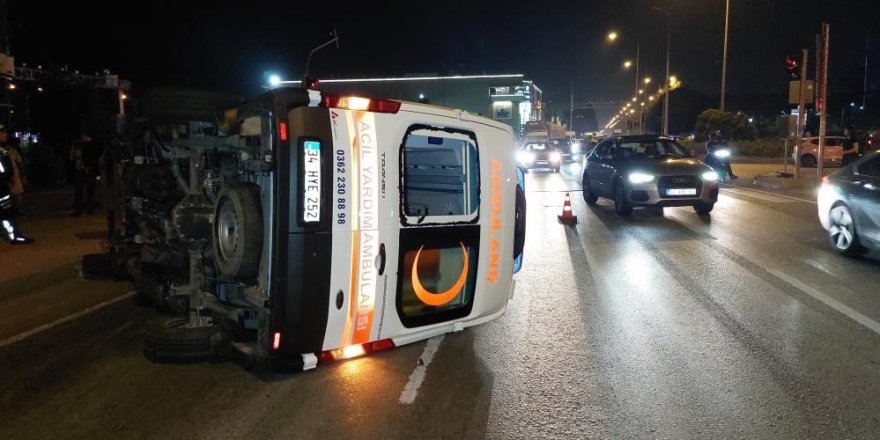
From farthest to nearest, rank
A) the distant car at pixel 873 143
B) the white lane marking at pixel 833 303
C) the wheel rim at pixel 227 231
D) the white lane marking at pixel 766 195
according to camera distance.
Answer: the distant car at pixel 873 143
the white lane marking at pixel 766 195
the white lane marking at pixel 833 303
the wheel rim at pixel 227 231

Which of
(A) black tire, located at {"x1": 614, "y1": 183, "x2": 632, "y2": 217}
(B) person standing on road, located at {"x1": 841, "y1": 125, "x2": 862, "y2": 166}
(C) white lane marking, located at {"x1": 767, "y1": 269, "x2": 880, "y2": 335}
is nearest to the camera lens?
(C) white lane marking, located at {"x1": 767, "y1": 269, "x2": 880, "y2": 335}

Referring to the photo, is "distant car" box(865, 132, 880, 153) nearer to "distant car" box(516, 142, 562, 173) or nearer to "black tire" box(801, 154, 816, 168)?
"black tire" box(801, 154, 816, 168)

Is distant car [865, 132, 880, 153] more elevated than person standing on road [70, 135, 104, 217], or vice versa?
distant car [865, 132, 880, 153]

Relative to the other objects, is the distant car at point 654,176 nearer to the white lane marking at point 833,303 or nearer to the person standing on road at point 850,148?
the white lane marking at point 833,303

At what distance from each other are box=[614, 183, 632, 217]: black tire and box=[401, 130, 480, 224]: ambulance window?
8.77 meters

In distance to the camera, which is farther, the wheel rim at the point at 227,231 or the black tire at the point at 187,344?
the black tire at the point at 187,344

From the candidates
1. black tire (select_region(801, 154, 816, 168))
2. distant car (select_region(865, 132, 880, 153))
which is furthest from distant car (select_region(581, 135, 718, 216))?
black tire (select_region(801, 154, 816, 168))

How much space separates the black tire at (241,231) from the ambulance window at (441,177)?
95 cm

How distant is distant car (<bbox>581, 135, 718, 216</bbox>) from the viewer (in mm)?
13070

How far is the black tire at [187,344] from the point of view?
4836 millimetres

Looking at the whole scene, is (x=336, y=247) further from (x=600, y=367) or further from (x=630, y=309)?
(x=630, y=309)

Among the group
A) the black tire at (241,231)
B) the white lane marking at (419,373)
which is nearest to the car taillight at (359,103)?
the black tire at (241,231)

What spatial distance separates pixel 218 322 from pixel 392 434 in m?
1.86

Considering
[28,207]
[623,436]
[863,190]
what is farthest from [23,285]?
[863,190]
